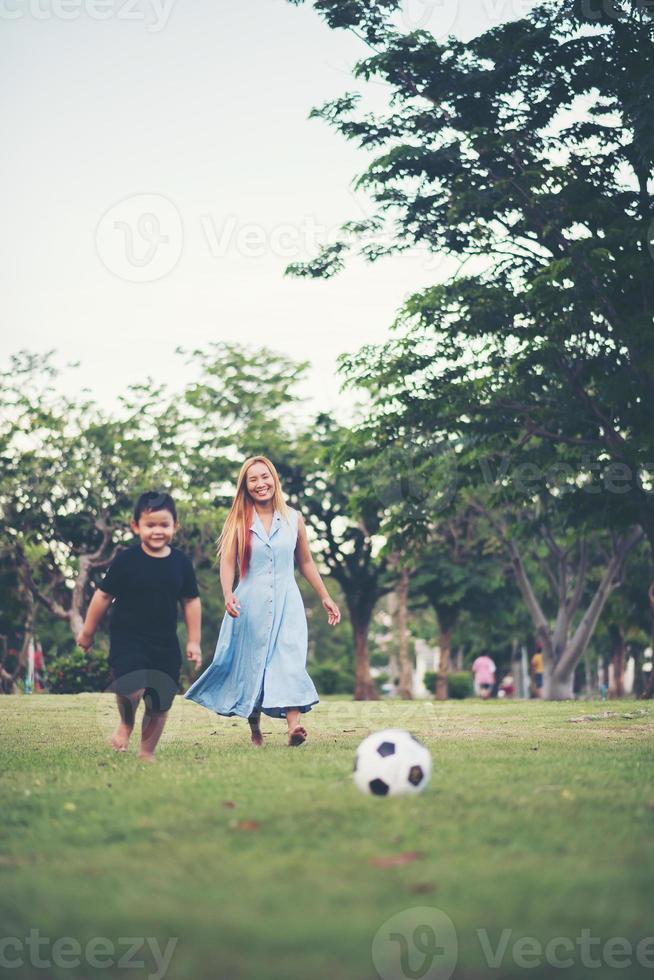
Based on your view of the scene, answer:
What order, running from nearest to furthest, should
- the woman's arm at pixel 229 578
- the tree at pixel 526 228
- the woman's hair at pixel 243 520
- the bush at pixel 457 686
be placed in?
the woman's arm at pixel 229 578, the woman's hair at pixel 243 520, the tree at pixel 526 228, the bush at pixel 457 686

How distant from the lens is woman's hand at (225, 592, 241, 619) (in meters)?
9.24

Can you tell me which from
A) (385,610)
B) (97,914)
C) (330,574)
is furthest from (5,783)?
(385,610)

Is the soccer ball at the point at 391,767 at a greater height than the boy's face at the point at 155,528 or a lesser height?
lesser

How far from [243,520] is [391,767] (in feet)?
14.2

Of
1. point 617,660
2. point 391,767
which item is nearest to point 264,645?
point 391,767

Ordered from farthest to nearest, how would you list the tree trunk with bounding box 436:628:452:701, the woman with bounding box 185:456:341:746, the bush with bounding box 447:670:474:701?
1. the bush with bounding box 447:670:474:701
2. the tree trunk with bounding box 436:628:452:701
3. the woman with bounding box 185:456:341:746

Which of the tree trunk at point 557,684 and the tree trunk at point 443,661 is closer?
the tree trunk at point 557,684

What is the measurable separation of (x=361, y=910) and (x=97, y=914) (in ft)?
2.85

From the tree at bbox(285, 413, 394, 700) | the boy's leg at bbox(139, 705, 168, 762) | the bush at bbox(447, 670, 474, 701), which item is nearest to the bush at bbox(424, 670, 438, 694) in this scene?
the bush at bbox(447, 670, 474, 701)

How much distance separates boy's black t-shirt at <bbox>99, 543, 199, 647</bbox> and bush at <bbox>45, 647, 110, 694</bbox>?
20.5 m

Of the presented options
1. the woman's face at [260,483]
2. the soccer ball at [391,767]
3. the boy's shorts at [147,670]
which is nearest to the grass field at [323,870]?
the soccer ball at [391,767]

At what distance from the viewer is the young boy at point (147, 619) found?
27.0 feet

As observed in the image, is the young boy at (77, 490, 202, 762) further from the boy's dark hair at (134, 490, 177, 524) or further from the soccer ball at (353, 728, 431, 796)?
the soccer ball at (353, 728, 431, 796)

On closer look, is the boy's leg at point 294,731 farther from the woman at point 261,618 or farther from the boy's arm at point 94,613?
the boy's arm at point 94,613
